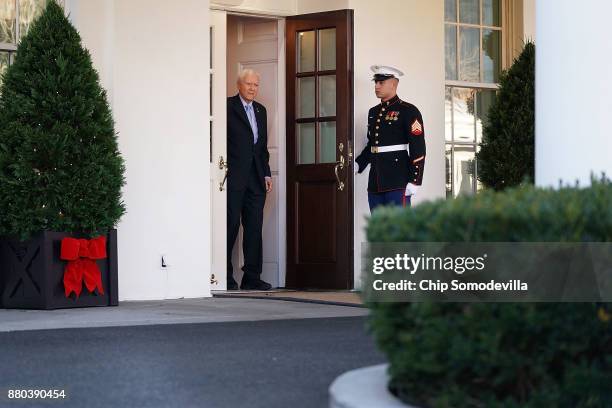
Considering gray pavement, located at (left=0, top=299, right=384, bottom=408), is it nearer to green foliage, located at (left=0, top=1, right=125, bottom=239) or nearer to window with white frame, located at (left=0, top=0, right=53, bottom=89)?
green foliage, located at (left=0, top=1, right=125, bottom=239)

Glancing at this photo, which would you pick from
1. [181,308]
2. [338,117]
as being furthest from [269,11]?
[181,308]

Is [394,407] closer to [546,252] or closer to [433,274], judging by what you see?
[433,274]

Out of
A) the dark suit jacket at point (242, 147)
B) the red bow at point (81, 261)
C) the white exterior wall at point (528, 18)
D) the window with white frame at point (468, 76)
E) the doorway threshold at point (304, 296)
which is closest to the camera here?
the red bow at point (81, 261)

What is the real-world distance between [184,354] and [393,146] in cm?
537

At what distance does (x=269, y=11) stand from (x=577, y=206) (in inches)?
331

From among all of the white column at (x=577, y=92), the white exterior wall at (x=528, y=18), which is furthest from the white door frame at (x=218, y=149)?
the white column at (x=577, y=92)

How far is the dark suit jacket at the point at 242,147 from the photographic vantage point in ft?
38.7

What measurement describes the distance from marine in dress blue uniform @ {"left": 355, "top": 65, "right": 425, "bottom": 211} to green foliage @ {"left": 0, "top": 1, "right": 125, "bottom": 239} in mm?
2787

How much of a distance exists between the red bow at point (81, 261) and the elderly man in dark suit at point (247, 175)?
2.27 meters

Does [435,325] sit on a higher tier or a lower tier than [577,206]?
lower

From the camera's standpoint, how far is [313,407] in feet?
15.9

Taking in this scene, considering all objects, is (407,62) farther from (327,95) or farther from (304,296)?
(304,296)

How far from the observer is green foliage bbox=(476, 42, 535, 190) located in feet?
39.6

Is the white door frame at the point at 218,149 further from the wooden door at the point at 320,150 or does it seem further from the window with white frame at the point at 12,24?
the window with white frame at the point at 12,24
